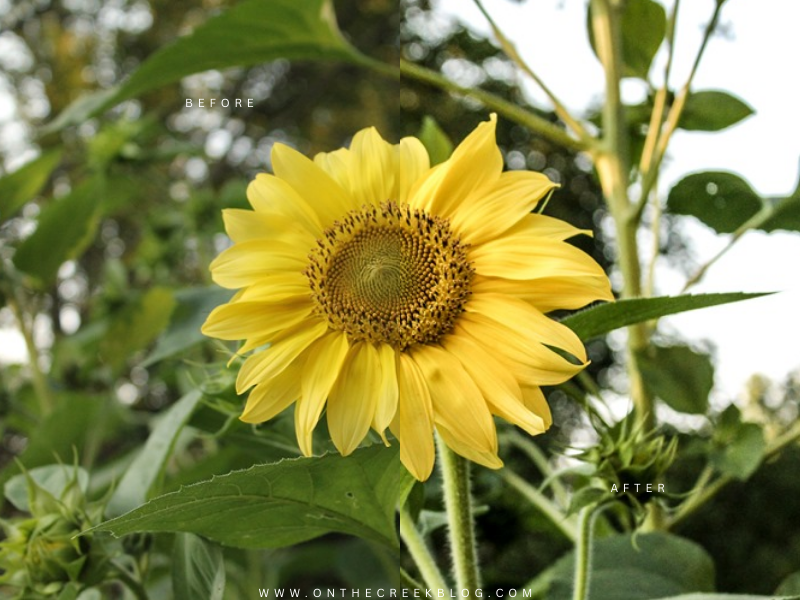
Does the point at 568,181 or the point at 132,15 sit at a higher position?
the point at 568,181

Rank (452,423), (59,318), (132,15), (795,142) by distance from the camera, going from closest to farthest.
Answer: (452,423) → (795,142) → (59,318) → (132,15)

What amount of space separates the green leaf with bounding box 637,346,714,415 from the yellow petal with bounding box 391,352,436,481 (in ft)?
0.52

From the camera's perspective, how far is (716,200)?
37 cm

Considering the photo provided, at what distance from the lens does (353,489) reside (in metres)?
0.27

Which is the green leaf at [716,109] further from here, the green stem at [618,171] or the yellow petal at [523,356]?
the yellow petal at [523,356]

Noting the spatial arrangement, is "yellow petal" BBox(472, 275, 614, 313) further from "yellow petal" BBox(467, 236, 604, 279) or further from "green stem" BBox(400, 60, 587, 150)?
"green stem" BBox(400, 60, 587, 150)

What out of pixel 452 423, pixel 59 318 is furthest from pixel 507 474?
pixel 59 318

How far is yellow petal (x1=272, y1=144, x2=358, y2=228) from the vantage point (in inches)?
10.7

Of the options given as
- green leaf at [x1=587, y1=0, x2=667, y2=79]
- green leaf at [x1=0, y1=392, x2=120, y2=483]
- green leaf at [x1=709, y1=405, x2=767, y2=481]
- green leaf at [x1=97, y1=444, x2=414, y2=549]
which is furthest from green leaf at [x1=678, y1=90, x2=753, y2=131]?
green leaf at [x1=0, y1=392, x2=120, y2=483]

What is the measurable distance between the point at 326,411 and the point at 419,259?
5 centimetres

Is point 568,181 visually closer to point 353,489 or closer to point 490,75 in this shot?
point 490,75

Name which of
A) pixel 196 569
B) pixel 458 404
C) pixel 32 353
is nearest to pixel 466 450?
pixel 458 404

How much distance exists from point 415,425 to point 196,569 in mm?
108

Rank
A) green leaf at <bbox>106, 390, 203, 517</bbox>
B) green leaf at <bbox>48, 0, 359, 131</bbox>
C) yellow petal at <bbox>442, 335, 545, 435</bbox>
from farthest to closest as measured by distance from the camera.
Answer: green leaf at <bbox>48, 0, 359, 131</bbox> → green leaf at <bbox>106, 390, 203, 517</bbox> → yellow petal at <bbox>442, 335, 545, 435</bbox>
